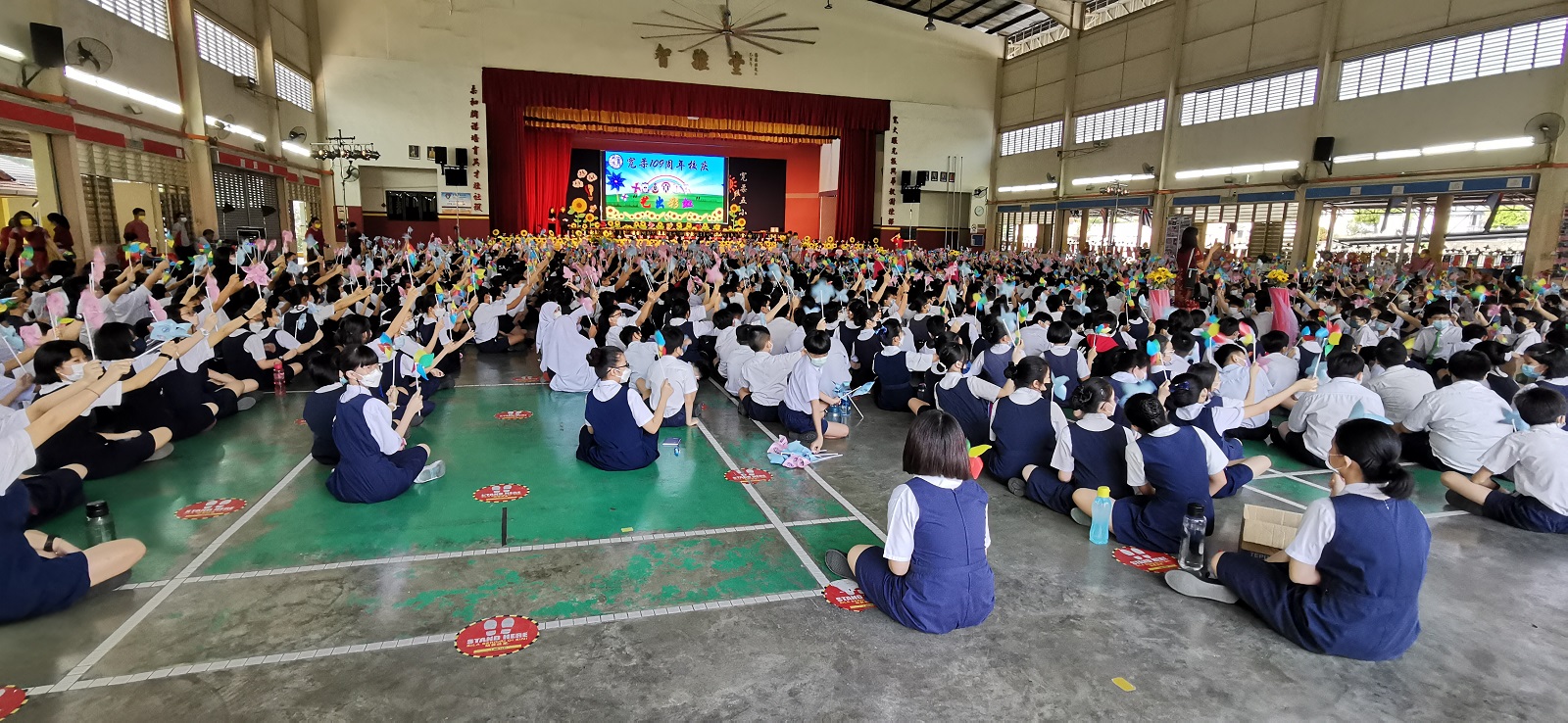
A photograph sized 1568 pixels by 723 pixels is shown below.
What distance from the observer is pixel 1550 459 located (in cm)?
324

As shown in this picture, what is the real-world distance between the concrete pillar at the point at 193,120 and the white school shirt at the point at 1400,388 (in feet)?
45.1

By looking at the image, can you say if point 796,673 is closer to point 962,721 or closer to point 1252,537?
point 962,721

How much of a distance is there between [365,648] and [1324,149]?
15.0 metres

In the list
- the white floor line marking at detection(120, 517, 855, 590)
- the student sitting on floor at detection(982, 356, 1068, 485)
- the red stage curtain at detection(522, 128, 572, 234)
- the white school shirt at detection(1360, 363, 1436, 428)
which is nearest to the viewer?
the white floor line marking at detection(120, 517, 855, 590)

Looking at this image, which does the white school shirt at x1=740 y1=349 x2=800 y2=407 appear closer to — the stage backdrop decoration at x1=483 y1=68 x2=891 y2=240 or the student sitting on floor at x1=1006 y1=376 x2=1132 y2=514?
the student sitting on floor at x1=1006 y1=376 x2=1132 y2=514

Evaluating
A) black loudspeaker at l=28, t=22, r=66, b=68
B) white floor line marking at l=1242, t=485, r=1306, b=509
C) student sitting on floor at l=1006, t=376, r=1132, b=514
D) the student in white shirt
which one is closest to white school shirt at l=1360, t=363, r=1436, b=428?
the student in white shirt

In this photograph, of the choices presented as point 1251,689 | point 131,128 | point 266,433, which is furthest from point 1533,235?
point 131,128

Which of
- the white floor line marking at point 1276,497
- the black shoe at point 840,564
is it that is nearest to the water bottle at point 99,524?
the black shoe at point 840,564

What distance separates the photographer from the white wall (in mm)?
16031

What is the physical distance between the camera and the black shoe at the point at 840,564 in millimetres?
2863

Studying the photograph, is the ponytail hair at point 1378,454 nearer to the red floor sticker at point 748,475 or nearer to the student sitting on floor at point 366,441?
the red floor sticker at point 748,475

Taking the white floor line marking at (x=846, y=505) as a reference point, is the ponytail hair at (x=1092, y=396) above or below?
above

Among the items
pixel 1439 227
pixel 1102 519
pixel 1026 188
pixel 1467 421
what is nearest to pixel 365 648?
pixel 1102 519

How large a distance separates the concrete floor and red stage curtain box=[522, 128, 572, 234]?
16.5m
